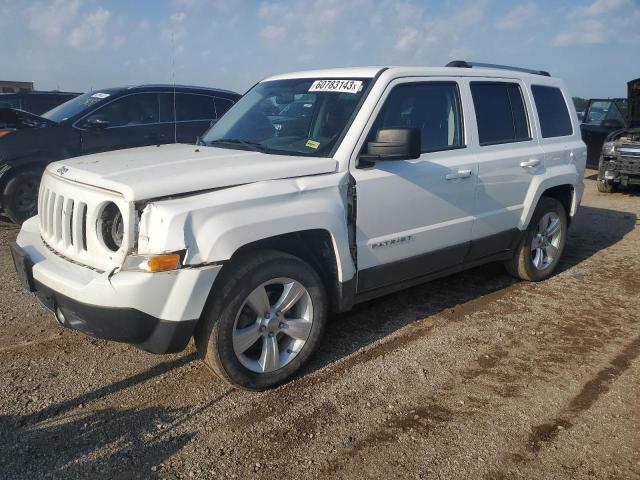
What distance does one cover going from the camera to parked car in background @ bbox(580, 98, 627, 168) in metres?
12.0

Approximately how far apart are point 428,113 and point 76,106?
17.5 feet

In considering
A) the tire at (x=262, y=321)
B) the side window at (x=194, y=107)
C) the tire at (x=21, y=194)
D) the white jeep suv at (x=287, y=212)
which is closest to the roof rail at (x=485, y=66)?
the white jeep suv at (x=287, y=212)

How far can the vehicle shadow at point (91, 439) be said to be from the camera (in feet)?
8.73

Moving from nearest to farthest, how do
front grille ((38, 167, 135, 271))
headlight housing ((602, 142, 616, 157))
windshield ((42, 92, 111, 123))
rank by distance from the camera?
front grille ((38, 167, 135, 271)) → windshield ((42, 92, 111, 123)) → headlight housing ((602, 142, 616, 157))

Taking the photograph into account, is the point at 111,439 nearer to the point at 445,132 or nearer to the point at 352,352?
the point at 352,352

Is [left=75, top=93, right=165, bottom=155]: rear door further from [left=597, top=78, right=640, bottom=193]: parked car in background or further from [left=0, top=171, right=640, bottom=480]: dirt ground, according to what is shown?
[left=597, top=78, right=640, bottom=193]: parked car in background

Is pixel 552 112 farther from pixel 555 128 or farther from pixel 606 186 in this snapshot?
pixel 606 186

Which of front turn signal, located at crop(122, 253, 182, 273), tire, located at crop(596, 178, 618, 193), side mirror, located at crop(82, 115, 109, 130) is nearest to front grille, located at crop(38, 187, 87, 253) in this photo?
front turn signal, located at crop(122, 253, 182, 273)

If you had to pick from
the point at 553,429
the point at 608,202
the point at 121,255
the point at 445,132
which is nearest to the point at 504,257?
the point at 445,132

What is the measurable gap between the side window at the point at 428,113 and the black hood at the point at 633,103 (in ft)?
25.0

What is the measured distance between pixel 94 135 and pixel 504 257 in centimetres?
528

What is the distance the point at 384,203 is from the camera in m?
3.79

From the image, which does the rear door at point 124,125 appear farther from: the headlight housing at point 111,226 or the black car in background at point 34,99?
the headlight housing at point 111,226

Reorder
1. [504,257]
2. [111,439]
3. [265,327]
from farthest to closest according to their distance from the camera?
[504,257], [265,327], [111,439]
